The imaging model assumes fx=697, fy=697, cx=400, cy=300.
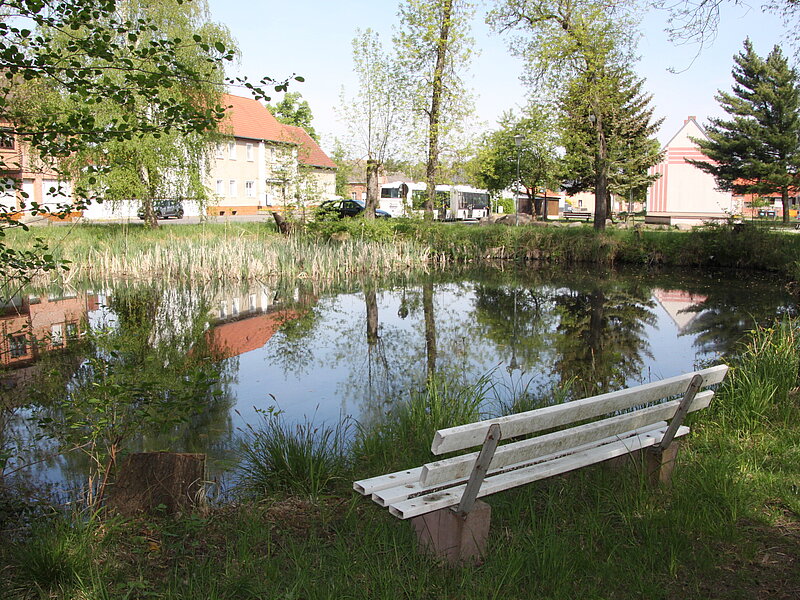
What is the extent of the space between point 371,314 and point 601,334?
4.09 m

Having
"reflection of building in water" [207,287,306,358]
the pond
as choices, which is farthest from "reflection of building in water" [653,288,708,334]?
"reflection of building in water" [207,287,306,358]

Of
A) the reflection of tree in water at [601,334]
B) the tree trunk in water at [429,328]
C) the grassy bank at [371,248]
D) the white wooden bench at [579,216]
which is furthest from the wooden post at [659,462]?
the white wooden bench at [579,216]

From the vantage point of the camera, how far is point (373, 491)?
2.91 metres

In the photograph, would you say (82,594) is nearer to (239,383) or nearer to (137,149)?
(239,383)

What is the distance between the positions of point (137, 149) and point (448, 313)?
487 inches

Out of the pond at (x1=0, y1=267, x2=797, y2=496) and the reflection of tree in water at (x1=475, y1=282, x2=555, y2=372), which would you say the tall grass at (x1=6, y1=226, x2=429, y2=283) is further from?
the reflection of tree in water at (x1=475, y1=282, x2=555, y2=372)

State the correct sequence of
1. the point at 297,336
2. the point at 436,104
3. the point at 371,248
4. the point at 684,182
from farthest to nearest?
the point at 684,182, the point at 436,104, the point at 371,248, the point at 297,336

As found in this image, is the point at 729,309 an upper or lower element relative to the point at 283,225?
lower

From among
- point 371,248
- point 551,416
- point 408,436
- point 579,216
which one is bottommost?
point 408,436

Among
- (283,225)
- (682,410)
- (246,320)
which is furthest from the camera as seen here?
(283,225)

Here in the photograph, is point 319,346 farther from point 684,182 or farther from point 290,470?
point 684,182

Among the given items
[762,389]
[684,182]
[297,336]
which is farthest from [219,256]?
[684,182]

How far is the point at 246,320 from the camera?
11719 mm

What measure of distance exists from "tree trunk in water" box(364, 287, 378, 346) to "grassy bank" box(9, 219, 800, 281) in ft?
8.36
